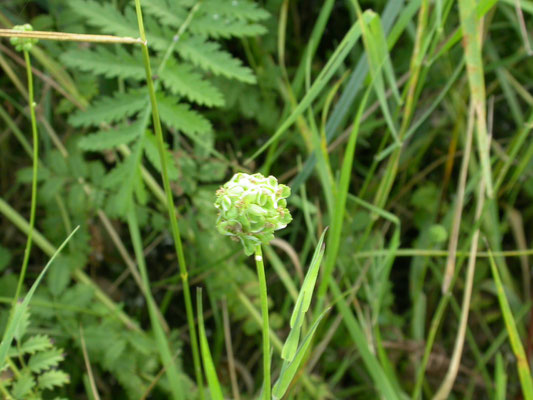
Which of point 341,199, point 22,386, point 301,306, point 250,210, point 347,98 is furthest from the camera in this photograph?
point 347,98

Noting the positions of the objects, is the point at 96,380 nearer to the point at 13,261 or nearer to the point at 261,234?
the point at 13,261

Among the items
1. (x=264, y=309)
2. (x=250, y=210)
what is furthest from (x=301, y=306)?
(x=250, y=210)

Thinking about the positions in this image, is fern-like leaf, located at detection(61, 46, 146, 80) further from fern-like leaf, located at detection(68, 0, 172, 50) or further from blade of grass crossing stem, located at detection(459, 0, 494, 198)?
blade of grass crossing stem, located at detection(459, 0, 494, 198)

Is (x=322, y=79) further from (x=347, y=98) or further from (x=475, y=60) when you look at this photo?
(x=475, y=60)

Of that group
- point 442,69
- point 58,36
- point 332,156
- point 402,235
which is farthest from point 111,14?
point 402,235

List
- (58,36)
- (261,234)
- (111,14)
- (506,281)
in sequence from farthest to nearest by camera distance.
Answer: (506,281) < (111,14) < (58,36) < (261,234)

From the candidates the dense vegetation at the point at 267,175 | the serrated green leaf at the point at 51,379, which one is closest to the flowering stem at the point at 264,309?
the dense vegetation at the point at 267,175

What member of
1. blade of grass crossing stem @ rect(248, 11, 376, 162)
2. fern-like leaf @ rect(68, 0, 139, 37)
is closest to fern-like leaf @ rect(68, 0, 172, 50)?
fern-like leaf @ rect(68, 0, 139, 37)
